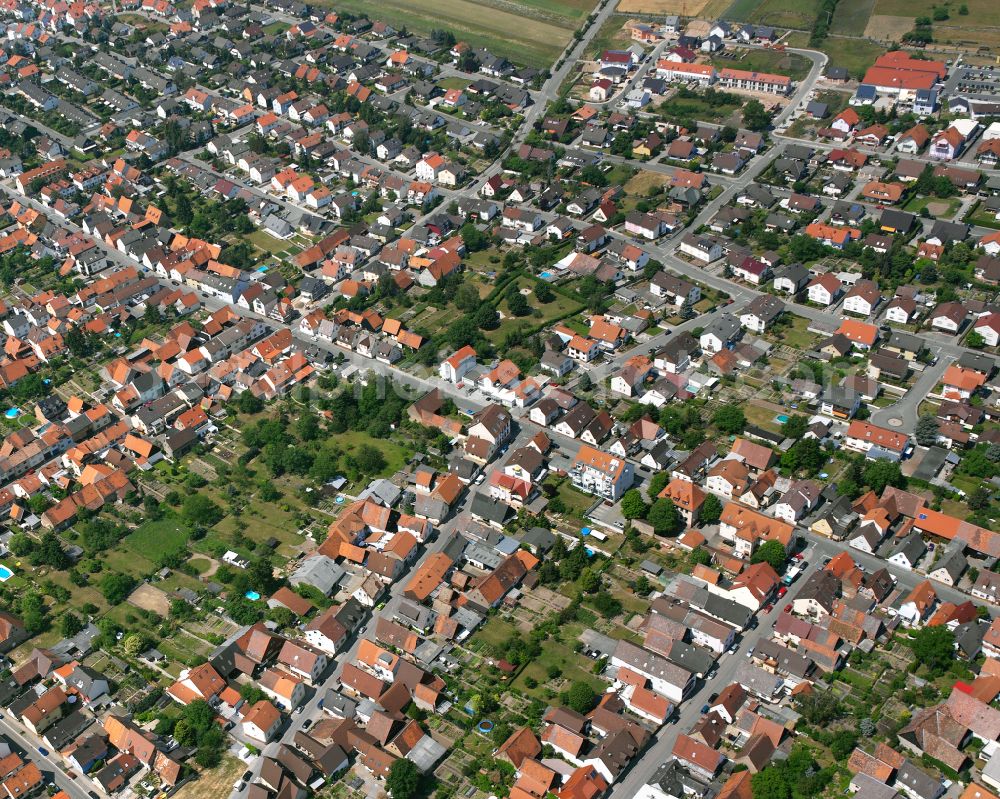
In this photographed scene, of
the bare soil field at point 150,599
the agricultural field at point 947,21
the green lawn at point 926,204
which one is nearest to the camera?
the bare soil field at point 150,599

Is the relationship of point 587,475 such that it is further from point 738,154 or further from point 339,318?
point 738,154

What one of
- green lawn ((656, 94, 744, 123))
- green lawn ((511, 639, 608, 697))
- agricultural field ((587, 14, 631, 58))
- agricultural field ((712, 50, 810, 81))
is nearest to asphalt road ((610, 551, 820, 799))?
green lawn ((511, 639, 608, 697))

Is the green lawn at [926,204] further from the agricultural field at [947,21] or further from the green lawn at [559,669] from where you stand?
the green lawn at [559,669]

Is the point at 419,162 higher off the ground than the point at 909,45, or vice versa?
the point at 909,45

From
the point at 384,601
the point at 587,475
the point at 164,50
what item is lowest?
the point at 384,601

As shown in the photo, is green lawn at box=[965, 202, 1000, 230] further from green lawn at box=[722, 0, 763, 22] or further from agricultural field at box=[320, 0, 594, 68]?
agricultural field at box=[320, 0, 594, 68]

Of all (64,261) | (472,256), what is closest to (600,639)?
(472,256)

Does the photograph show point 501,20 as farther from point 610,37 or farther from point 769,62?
point 769,62

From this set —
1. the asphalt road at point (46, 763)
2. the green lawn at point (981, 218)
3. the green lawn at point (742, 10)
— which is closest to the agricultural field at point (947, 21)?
the green lawn at point (742, 10)
